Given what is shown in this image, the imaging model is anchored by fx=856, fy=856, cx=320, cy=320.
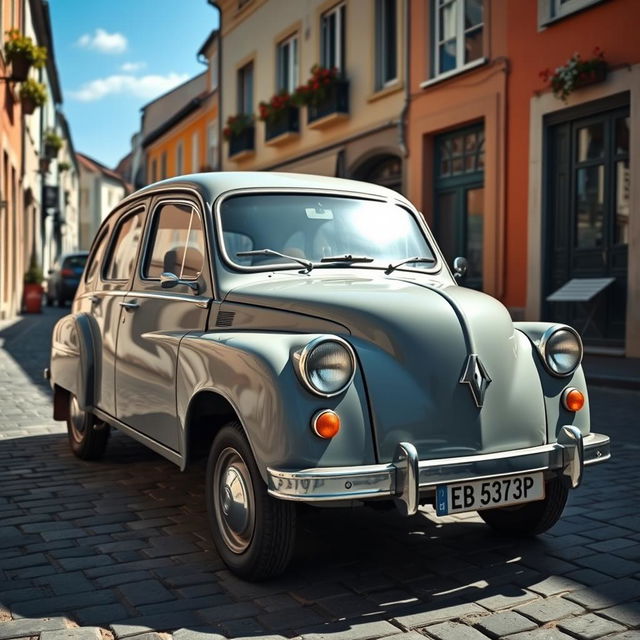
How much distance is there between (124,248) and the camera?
5.40m

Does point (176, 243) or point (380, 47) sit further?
point (380, 47)

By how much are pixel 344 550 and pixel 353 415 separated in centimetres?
94

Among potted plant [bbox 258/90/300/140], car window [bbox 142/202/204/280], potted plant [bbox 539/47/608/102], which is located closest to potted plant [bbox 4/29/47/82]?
potted plant [bbox 258/90/300/140]

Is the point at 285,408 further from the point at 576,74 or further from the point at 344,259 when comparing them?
the point at 576,74

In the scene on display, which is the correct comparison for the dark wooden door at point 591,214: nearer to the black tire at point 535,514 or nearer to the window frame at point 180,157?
the black tire at point 535,514

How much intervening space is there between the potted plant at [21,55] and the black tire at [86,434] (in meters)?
14.2

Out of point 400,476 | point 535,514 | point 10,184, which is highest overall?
point 10,184

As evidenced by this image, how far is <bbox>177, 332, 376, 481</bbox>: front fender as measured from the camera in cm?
312

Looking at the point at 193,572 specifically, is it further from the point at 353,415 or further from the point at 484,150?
the point at 484,150

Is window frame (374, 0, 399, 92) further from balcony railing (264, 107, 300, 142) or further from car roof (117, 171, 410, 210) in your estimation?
car roof (117, 171, 410, 210)

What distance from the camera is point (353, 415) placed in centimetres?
320

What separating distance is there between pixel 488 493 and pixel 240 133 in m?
20.1

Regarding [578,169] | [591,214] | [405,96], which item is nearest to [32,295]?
[405,96]

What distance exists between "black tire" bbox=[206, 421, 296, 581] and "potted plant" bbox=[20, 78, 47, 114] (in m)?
19.2
